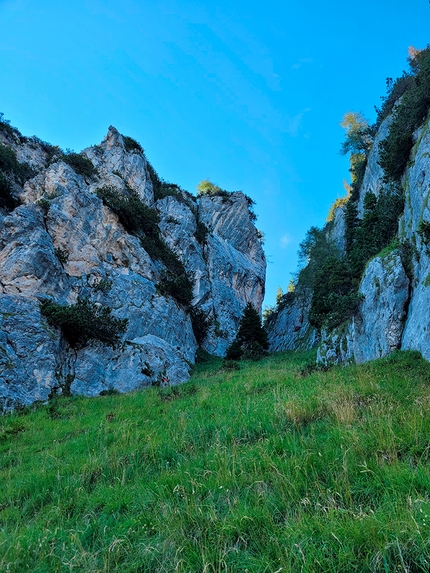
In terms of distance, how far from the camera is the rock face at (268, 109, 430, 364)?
11648 millimetres

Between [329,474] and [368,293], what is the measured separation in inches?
568

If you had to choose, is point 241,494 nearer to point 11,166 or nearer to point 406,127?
point 406,127

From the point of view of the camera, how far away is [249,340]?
35000mm

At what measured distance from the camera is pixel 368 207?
78.6ft

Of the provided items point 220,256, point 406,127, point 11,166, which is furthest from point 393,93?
point 11,166

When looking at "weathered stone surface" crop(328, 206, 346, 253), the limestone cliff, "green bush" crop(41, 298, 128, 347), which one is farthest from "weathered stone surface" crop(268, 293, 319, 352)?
"green bush" crop(41, 298, 128, 347)

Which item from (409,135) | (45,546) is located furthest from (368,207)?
(45,546)

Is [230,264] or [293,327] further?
[230,264]

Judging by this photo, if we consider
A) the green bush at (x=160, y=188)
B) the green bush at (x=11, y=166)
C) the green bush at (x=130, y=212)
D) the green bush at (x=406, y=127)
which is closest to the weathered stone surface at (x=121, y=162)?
the green bush at (x=160, y=188)

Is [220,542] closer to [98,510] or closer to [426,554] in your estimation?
A: [426,554]

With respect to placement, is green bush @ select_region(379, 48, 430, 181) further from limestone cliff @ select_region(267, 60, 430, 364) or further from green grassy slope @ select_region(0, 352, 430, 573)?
green grassy slope @ select_region(0, 352, 430, 573)

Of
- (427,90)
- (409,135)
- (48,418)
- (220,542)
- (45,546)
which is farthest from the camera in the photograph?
(409,135)

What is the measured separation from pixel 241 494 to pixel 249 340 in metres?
31.8

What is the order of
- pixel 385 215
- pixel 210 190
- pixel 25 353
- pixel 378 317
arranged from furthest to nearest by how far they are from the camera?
pixel 210 190, pixel 385 215, pixel 25 353, pixel 378 317
